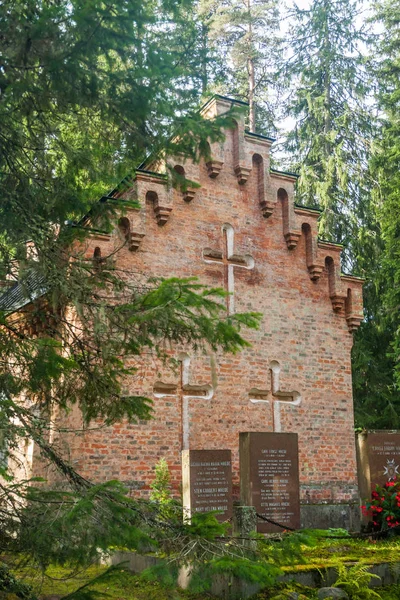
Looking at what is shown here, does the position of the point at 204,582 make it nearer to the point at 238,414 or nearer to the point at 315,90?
the point at 238,414

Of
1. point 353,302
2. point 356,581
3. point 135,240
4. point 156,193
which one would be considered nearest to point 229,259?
point 156,193

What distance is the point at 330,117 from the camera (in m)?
26.1

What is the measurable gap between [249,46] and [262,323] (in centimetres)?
1830

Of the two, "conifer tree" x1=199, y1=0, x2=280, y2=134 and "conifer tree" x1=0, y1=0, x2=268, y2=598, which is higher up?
"conifer tree" x1=199, y1=0, x2=280, y2=134

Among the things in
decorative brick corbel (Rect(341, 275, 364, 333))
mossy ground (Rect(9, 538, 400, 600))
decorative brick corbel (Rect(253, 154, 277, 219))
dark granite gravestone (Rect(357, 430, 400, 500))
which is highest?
decorative brick corbel (Rect(253, 154, 277, 219))

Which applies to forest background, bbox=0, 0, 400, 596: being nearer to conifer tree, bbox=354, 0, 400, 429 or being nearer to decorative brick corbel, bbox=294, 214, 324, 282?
decorative brick corbel, bbox=294, 214, 324, 282

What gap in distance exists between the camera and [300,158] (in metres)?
27.1

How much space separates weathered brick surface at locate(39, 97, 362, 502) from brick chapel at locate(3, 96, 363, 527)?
2cm

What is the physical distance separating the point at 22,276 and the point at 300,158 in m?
22.2

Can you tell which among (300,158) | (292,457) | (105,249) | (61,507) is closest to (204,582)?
(61,507)

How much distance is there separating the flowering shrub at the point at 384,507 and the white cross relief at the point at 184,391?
3454mm

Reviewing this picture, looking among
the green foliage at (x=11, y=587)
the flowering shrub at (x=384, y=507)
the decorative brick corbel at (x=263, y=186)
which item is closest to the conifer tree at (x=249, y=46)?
the decorative brick corbel at (x=263, y=186)

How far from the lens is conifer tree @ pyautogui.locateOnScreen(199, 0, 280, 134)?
28969 mm

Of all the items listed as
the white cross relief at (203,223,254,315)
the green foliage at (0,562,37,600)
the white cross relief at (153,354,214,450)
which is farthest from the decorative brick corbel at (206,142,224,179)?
the green foliage at (0,562,37,600)
